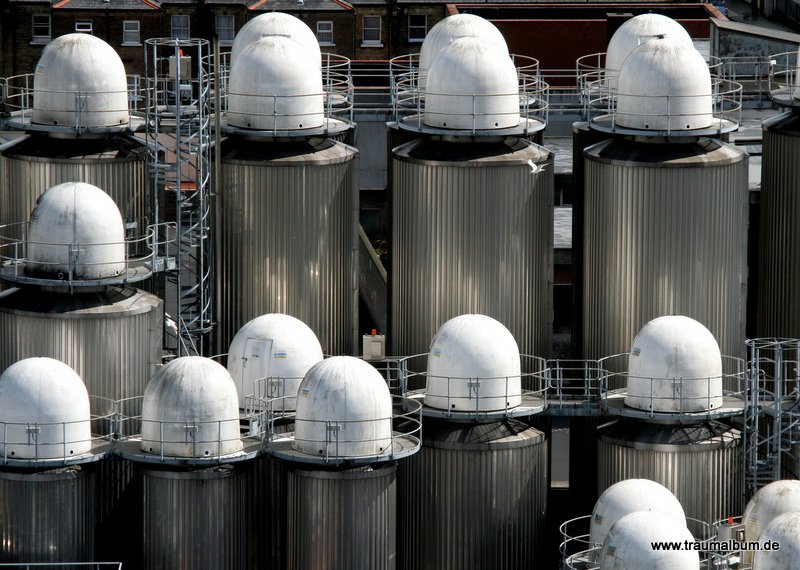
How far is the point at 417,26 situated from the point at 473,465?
58340 millimetres

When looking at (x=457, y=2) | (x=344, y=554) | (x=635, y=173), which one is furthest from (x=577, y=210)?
(x=457, y=2)

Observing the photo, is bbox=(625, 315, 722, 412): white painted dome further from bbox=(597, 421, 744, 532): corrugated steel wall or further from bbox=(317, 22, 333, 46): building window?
bbox=(317, 22, 333, 46): building window

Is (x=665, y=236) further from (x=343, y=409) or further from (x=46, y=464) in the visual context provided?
(x=46, y=464)

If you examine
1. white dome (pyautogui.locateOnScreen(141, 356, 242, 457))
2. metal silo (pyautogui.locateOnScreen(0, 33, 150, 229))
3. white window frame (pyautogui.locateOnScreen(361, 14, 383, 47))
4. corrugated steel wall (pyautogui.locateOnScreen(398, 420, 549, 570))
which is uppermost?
white window frame (pyautogui.locateOnScreen(361, 14, 383, 47))

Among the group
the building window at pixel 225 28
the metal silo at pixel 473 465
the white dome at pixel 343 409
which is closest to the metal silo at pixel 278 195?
the metal silo at pixel 473 465

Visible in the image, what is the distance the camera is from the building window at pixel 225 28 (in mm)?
117375

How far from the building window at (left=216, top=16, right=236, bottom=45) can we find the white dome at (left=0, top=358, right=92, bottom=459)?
59.8 metres

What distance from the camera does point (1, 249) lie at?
67125 mm

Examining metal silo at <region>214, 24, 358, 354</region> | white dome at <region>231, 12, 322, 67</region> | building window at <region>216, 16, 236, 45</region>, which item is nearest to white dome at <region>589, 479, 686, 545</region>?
metal silo at <region>214, 24, 358, 354</region>

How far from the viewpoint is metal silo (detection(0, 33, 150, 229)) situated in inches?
2596

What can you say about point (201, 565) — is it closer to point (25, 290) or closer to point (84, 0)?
point (25, 290)

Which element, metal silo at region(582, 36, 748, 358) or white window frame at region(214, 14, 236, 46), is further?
white window frame at region(214, 14, 236, 46)

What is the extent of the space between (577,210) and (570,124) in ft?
30.9

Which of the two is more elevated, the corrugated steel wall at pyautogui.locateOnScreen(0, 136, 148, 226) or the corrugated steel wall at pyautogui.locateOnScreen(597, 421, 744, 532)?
the corrugated steel wall at pyautogui.locateOnScreen(0, 136, 148, 226)
